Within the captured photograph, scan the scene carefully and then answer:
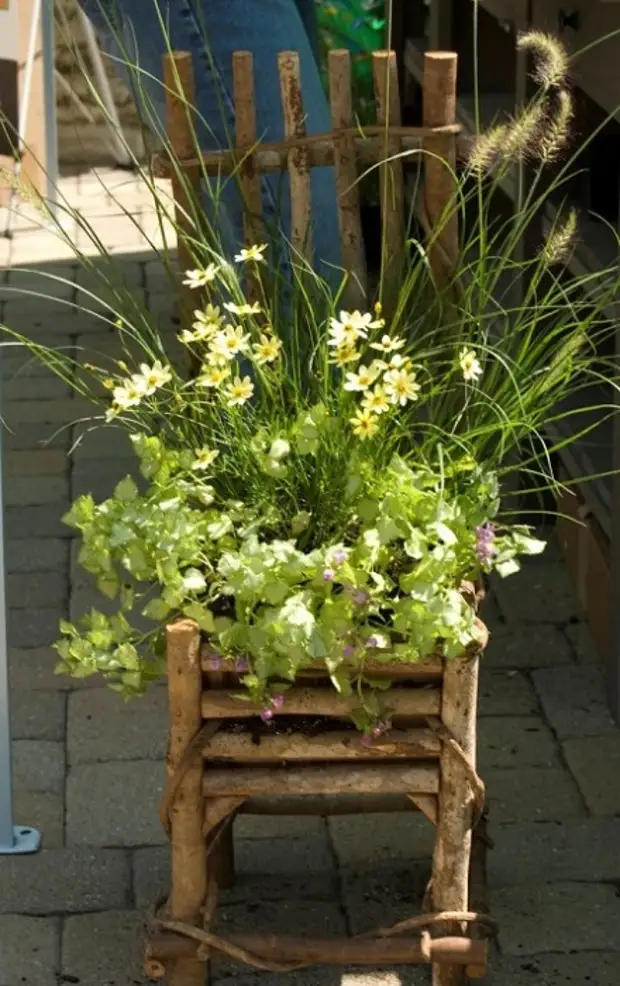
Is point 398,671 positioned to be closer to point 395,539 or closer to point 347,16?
point 395,539

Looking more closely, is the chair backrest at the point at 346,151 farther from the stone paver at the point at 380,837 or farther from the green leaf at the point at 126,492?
the stone paver at the point at 380,837

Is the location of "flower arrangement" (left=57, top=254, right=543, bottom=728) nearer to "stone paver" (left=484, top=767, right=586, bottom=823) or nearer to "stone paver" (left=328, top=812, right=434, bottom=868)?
"stone paver" (left=328, top=812, right=434, bottom=868)

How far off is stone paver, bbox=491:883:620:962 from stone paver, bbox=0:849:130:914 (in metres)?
0.63

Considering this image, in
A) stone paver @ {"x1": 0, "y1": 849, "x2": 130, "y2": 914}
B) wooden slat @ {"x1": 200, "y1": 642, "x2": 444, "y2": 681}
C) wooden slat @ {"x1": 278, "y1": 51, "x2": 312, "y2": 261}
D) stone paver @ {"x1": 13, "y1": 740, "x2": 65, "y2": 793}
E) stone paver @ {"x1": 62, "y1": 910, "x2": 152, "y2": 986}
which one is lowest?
stone paver @ {"x1": 13, "y1": 740, "x2": 65, "y2": 793}

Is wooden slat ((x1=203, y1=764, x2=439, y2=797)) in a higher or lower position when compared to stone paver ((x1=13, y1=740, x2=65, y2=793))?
higher

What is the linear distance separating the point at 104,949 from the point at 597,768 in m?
1.04

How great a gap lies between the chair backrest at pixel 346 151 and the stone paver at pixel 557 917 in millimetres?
1000

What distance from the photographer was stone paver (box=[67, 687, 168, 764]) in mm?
3342

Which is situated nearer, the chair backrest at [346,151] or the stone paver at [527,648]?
the chair backrest at [346,151]

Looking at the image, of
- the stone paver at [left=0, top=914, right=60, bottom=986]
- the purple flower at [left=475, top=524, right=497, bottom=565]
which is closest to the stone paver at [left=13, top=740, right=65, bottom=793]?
the stone paver at [left=0, top=914, right=60, bottom=986]

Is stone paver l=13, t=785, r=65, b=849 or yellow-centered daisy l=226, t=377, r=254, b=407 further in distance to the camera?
stone paver l=13, t=785, r=65, b=849

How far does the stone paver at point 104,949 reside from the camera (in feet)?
8.66

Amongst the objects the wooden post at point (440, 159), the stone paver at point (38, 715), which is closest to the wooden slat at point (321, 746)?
the wooden post at point (440, 159)

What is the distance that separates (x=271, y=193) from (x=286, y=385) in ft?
3.07
